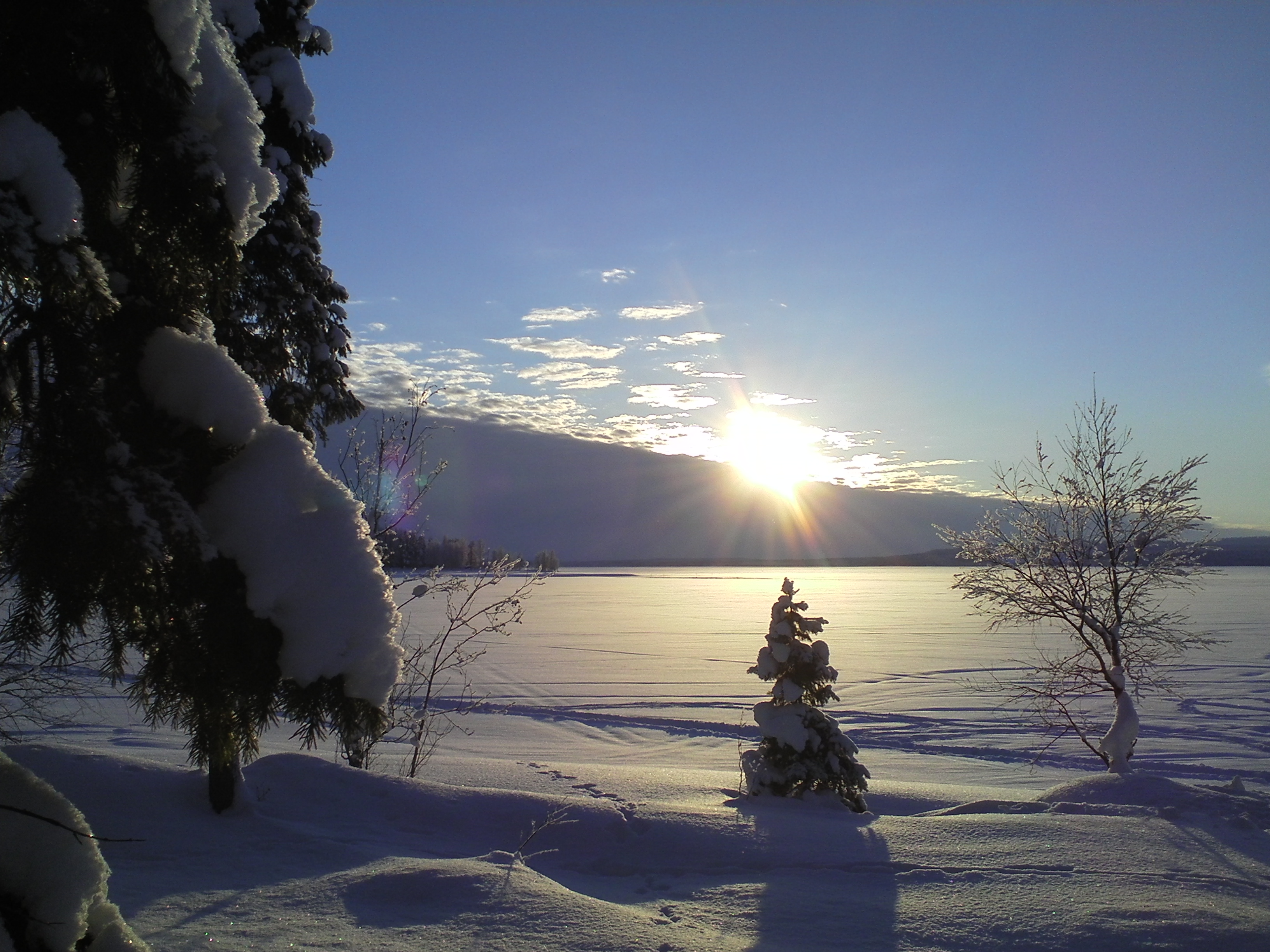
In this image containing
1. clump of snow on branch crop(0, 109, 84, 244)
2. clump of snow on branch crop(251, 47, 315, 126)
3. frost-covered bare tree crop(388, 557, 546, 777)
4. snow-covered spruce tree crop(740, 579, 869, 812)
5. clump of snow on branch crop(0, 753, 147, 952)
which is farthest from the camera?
frost-covered bare tree crop(388, 557, 546, 777)

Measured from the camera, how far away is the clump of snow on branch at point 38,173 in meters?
1.46

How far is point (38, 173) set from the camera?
1.47m

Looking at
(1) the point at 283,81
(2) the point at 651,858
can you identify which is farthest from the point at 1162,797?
(1) the point at 283,81

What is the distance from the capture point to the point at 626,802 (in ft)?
24.3

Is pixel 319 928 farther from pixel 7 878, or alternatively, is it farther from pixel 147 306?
pixel 147 306

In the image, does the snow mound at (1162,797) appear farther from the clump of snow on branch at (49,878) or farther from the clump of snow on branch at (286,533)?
the clump of snow on branch at (49,878)

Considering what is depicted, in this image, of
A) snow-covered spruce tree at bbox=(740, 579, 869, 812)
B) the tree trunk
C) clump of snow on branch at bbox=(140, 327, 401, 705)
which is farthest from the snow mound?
clump of snow on branch at bbox=(140, 327, 401, 705)

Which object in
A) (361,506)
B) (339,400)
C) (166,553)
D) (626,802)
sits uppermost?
(339,400)

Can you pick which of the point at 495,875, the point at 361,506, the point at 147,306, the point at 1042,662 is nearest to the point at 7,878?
the point at 361,506

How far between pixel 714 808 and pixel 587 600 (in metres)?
54.3

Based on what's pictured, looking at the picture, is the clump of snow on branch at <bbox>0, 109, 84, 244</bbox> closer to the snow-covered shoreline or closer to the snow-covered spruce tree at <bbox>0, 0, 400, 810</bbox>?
the snow-covered spruce tree at <bbox>0, 0, 400, 810</bbox>

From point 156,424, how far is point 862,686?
22.5m

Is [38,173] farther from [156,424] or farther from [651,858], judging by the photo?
[651,858]

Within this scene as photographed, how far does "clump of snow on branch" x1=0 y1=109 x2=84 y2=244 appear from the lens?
1456 mm
